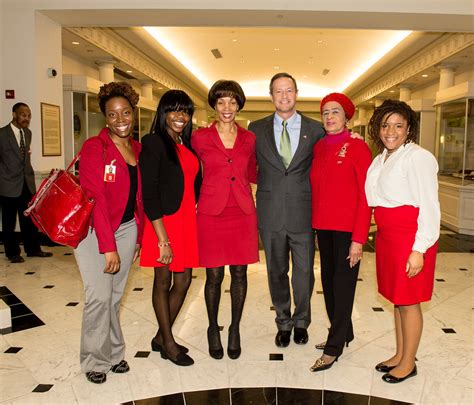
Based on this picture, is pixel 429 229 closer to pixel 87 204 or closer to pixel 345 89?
pixel 87 204

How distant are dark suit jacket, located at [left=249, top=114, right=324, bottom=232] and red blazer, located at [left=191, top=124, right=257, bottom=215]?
0.21 metres

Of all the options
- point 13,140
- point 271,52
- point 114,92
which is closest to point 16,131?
point 13,140

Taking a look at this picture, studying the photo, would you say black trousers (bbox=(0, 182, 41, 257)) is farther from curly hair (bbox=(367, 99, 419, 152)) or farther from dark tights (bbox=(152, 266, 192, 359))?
curly hair (bbox=(367, 99, 419, 152))

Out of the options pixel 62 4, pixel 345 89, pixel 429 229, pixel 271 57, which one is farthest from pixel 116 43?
pixel 345 89

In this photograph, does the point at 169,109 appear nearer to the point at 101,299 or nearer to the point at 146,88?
the point at 101,299

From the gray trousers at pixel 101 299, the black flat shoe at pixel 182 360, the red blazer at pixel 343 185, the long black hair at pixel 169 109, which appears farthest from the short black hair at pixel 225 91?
the black flat shoe at pixel 182 360

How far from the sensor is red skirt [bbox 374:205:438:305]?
2385mm

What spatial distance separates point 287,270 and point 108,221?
1.35 meters

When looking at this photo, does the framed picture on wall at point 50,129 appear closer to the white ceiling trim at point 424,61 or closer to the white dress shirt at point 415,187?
the white dress shirt at point 415,187

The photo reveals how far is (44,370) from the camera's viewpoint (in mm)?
2842

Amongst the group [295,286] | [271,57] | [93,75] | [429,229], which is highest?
[271,57]

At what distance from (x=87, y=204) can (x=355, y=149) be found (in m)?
1.57

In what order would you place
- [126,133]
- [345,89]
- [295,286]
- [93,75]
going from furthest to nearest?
[345,89], [93,75], [295,286], [126,133]

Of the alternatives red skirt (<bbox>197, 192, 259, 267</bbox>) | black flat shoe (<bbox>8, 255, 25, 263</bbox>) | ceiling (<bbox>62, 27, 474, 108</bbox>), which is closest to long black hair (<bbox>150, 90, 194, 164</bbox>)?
red skirt (<bbox>197, 192, 259, 267</bbox>)
